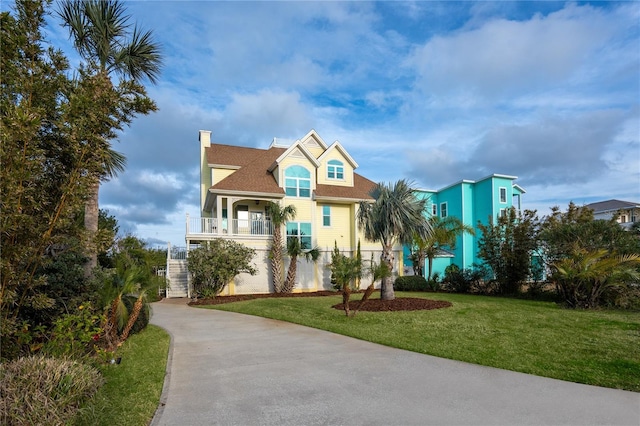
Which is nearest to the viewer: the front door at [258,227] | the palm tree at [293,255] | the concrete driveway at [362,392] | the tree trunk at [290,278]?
the concrete driveway at [362,392]

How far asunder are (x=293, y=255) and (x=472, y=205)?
19.1 m

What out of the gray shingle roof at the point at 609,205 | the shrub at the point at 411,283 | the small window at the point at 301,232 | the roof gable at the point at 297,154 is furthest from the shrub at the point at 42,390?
the gray shingle roof at the point at 609,205

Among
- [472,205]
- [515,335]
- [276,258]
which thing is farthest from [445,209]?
[515,335]

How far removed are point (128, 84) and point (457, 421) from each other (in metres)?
6.59

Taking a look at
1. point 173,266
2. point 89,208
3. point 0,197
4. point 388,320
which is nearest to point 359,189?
point 173,266

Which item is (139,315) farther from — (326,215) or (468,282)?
(468,282)

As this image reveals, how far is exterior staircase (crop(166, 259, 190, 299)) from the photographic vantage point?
19109mm

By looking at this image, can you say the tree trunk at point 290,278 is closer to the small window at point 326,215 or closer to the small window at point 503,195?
the small window at point 326,215

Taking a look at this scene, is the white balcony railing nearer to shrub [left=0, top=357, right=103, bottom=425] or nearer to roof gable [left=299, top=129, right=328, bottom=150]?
roof gable [left=299, top=129, right=328, bottom=150]

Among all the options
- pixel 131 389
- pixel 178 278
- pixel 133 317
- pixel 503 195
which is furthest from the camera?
pixel 503 195

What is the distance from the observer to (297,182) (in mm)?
22094

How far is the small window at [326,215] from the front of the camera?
23.2 m

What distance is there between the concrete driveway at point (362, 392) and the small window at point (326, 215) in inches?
631

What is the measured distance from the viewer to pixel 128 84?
5.62 metres
